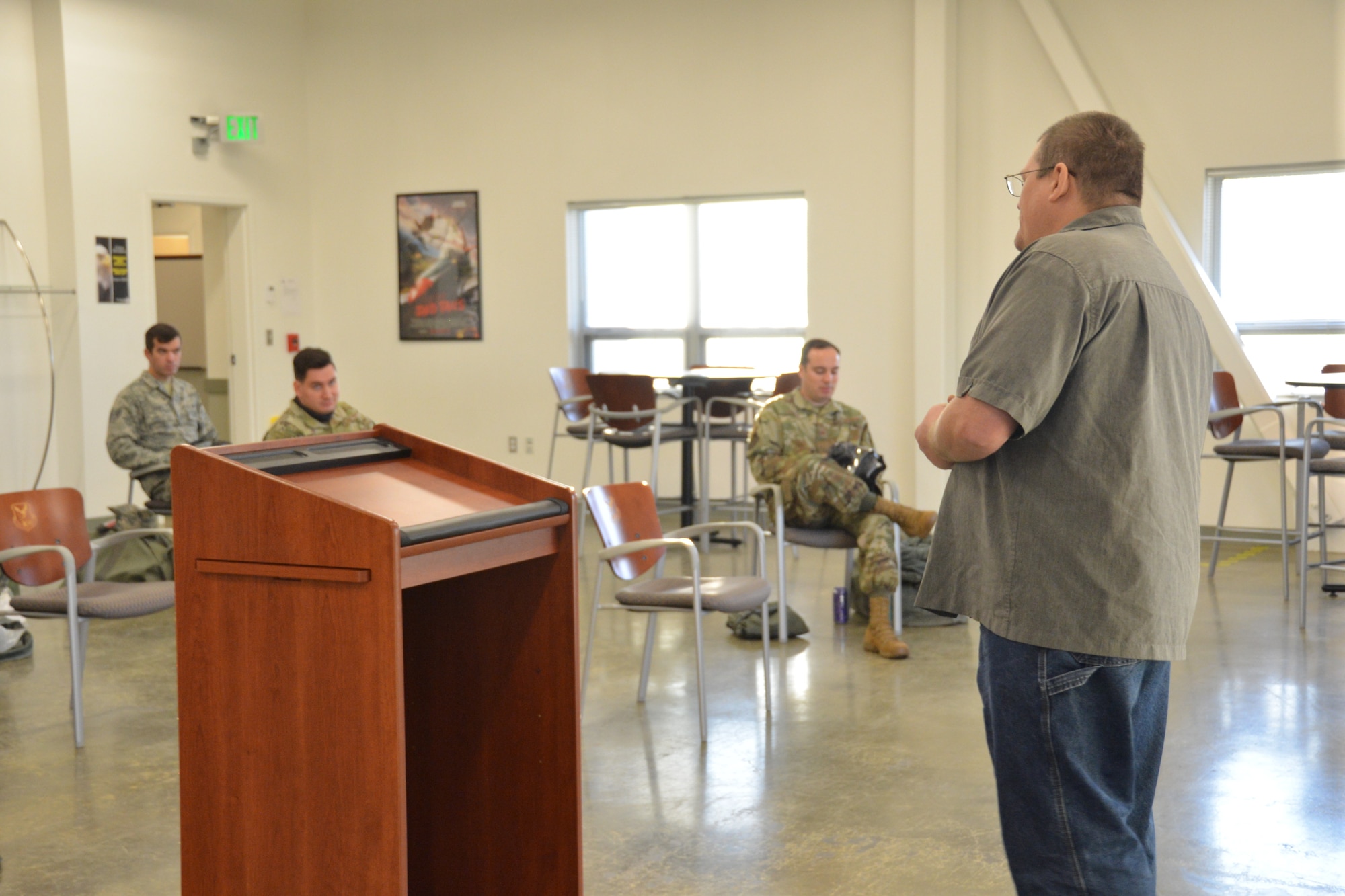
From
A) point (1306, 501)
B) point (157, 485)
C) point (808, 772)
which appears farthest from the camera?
point (157, 485)

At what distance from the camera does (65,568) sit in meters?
3.78

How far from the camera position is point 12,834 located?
123 inches

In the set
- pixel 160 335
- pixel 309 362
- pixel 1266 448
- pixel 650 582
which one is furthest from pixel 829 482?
pixel 160 335

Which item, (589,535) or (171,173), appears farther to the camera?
(171,173)

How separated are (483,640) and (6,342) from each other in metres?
6.71

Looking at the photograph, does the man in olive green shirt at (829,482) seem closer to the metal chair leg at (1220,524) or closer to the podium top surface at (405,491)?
the metal chair leg at (1220,524)

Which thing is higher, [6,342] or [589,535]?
[6,342]

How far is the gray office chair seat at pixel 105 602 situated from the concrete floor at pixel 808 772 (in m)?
0.39

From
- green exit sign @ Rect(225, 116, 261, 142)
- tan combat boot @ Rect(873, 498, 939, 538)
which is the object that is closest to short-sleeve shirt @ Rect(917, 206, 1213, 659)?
tan combat boot @ Rect(873, 498, 939, 538)

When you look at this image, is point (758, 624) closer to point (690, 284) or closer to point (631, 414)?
point (631, 414)

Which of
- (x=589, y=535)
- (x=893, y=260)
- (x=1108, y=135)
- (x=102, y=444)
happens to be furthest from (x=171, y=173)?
(x=1108, y=135)

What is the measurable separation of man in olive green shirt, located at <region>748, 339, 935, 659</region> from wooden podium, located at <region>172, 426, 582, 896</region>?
110 inches

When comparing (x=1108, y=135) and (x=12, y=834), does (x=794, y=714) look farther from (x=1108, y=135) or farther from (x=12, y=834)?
(x=1108, y=135)

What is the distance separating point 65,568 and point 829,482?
104 inches
